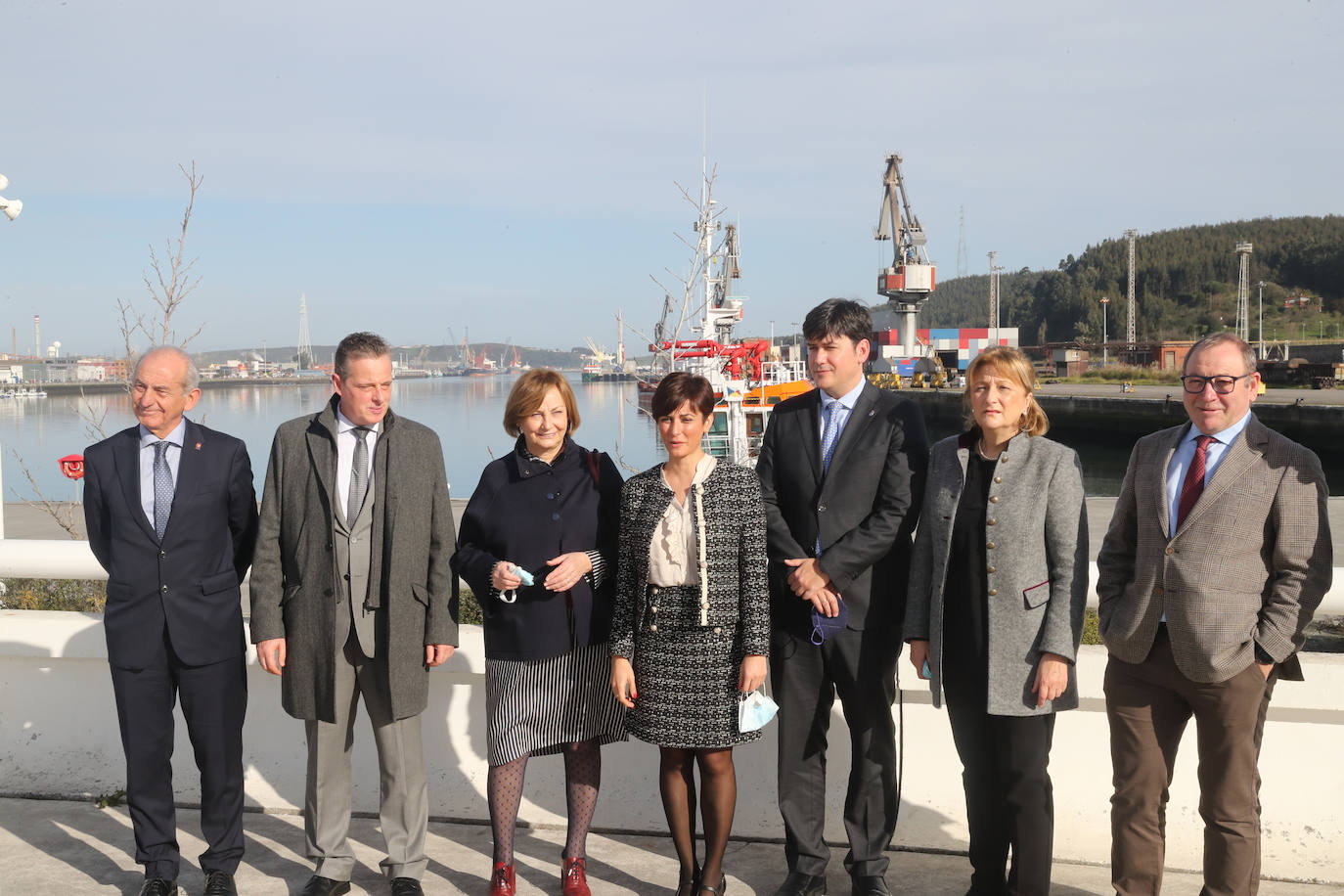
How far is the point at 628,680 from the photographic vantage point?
2.91 m

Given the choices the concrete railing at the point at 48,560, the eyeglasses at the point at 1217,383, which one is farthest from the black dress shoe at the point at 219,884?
the eyeglasses at the point at 1217,383

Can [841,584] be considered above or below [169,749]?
above

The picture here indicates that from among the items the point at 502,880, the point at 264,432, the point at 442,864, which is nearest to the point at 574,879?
the point at 502,880

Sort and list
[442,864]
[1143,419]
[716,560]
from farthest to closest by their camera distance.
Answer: [1143,419] < [442,864] < [716,560]

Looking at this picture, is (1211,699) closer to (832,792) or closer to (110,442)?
(832,792)

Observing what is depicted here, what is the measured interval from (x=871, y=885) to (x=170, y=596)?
226 centimetres

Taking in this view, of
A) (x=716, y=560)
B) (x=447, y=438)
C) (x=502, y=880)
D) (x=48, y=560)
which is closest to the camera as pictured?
(x=716, y=560)

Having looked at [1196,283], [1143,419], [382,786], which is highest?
[1196,283]

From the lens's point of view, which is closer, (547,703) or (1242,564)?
(1242,564)

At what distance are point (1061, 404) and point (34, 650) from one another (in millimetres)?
45632

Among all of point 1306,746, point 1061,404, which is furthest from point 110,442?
point 1061,404

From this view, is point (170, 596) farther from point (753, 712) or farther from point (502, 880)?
point (753, 712)

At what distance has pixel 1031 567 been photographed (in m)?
2.72

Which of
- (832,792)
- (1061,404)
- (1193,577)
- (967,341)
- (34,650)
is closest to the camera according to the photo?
(1193,577)
